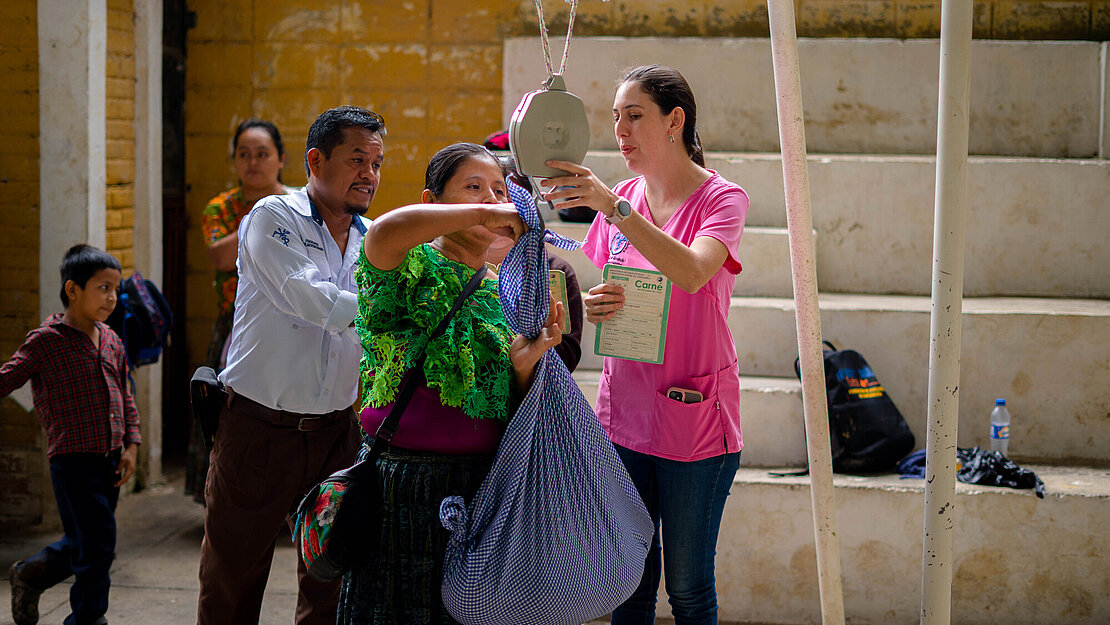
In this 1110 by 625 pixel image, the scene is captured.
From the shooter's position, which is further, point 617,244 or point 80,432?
point 80,432

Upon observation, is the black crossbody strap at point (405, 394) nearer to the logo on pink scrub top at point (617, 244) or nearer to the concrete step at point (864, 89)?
the logo on pink scrub top at point (617, 244)

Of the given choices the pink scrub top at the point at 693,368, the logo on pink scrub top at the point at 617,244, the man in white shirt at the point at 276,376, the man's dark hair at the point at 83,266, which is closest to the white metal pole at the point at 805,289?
the pink scrub top at the point at 693,368

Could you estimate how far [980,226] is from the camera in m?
4.48

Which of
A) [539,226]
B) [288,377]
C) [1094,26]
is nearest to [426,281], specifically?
[539,226]

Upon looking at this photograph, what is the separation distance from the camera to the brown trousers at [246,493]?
256cm

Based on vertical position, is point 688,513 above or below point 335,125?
below

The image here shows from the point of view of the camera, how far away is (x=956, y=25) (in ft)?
7.24

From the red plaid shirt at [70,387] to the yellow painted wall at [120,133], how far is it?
130cm

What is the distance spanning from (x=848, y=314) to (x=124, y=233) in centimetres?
335

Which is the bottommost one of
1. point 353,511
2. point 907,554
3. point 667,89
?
point 907,554

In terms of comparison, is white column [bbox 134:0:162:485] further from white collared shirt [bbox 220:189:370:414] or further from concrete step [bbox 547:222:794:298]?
white collared shirt [bbox 220:189:370:414]

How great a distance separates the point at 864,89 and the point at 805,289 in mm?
3008

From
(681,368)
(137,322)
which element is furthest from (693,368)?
(137,322)

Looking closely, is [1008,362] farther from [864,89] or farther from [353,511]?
[353,511]
